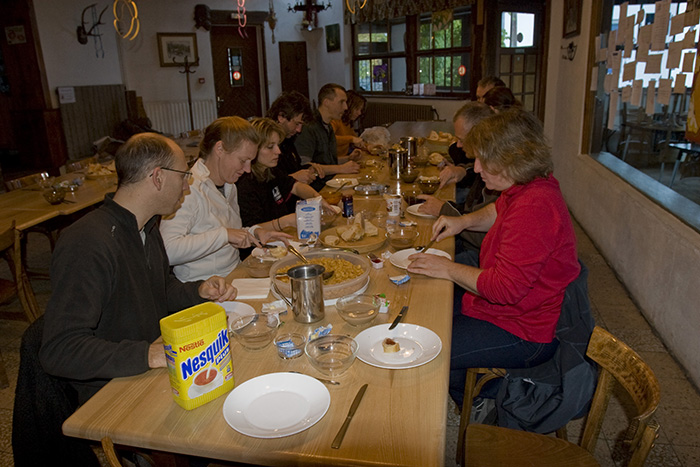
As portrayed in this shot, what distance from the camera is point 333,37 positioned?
31.4 feet

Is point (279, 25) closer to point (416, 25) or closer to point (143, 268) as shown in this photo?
point (416, 25)

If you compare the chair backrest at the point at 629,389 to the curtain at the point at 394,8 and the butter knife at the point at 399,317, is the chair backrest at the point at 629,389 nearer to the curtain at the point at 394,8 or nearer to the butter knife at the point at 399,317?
the butter knife at the point at 399,317

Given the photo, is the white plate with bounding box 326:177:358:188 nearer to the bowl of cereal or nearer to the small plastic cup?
the bowl of cereal

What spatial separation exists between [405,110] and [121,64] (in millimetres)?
4662

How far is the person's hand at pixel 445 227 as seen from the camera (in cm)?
214

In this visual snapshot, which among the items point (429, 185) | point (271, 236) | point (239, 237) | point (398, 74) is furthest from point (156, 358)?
point (398, 74)

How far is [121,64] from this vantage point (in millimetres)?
8250

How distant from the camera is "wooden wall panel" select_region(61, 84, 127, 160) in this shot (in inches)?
288

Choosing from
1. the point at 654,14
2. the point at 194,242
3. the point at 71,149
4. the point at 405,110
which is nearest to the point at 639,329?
the point at 654,14

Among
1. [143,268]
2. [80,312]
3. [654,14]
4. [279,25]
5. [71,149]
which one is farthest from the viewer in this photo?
[279,25]

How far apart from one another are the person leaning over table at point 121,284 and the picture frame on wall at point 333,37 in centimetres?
856

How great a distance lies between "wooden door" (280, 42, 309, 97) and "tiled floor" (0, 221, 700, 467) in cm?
715

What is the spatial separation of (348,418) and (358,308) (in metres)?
0.50

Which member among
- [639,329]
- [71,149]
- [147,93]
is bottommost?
[639,329]
